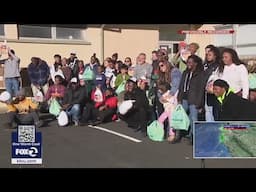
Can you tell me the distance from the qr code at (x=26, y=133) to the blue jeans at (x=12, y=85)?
0.49m

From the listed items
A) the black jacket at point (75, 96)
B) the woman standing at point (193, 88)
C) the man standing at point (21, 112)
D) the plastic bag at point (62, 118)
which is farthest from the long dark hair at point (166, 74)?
the man standing at point (21, 112)

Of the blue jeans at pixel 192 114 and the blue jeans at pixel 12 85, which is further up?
the blue jeans at pixel 12 85

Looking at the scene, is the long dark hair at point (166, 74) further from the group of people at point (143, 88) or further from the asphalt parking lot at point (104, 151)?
the asphalt parking lot at point (104, 151)

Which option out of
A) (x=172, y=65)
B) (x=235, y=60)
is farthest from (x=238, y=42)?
(x=172, y=65)

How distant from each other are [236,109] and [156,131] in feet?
3.72

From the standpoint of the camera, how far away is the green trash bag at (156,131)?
7.46m

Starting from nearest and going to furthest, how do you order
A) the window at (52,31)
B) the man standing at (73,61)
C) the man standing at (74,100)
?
1. the window at (52,31)
2. the man standing at (73,61)
3. the man standing at (74,100)

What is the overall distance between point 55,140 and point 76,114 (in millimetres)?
520

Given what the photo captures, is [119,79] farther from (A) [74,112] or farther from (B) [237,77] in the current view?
(B) [237,77]

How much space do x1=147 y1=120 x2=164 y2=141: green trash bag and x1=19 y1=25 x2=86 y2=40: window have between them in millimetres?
1558

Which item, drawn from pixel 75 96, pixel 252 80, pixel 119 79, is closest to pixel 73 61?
pixel 75 96

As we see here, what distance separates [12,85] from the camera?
731 cm
